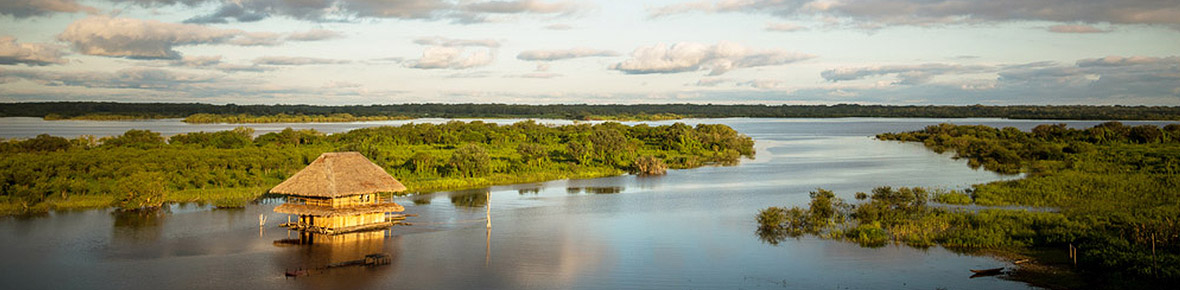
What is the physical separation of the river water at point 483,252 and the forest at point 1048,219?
2028 mm

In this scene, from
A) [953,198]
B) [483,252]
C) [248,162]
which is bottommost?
[483,252]

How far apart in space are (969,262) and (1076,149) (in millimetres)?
50089

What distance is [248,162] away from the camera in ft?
154

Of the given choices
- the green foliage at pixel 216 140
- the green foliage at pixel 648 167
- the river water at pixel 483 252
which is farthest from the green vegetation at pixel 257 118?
the river water at pixel 483 252

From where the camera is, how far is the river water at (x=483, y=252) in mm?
22766

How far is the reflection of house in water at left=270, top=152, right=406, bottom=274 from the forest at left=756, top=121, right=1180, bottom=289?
15.2 meters

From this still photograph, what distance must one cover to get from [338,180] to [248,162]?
22463 mm

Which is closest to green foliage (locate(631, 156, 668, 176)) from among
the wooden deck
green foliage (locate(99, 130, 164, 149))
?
the wooden deck

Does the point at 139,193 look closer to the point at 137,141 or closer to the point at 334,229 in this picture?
the point at 334,229

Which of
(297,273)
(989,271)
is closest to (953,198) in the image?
(989,271)

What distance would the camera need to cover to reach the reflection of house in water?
90.5 feet

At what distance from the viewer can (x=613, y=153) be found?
6406 cm

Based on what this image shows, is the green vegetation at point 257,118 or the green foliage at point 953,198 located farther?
the green vegetation at point 257,118

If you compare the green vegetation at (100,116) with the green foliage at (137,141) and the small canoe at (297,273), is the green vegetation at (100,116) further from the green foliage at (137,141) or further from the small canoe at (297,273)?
the small canoe at (297,273)
